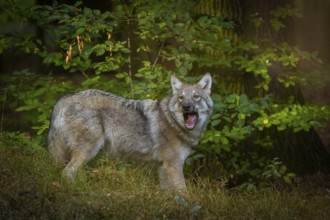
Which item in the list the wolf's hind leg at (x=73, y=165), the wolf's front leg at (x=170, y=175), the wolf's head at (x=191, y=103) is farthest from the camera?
the wolf's head at (x=191, y=103)

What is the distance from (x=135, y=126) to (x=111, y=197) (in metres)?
1.62

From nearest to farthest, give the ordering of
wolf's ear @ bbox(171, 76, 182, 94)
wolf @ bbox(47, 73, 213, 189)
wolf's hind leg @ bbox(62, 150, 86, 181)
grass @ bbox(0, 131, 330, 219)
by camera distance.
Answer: grass @ bbox(0, 131, 330, 219) < wolf's hind leg @ bbox(62, 150, 86, 181) < wolf @ bbox(47, 73, 213, 189) < wolf's ear @ bbox(171, 76, 182, 94)

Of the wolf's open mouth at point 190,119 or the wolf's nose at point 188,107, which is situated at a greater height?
the wolf's nose at point 188,107

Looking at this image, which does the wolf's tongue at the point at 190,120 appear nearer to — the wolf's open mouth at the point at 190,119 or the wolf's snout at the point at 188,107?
the wolf's open mouth at the point at 190,119

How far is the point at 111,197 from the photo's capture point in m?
5.54

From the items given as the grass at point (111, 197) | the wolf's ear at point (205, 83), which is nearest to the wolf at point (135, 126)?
the wolf's ear at point (205, 83)

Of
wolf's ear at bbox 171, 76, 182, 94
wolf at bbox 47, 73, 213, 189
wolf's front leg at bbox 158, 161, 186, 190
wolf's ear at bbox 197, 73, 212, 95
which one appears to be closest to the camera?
wolf at bbox 47, 73, 213, 189

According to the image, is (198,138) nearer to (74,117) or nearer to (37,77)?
(74,117)

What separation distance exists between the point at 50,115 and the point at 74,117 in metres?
0.40

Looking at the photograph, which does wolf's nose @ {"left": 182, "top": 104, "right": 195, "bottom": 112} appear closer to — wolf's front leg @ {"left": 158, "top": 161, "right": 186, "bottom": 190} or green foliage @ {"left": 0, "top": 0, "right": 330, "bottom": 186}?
green foliage @ {"left": 0, "top": 0, "right": 330, "bottom": 186}

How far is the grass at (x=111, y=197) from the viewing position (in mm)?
5156

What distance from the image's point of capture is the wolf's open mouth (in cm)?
680

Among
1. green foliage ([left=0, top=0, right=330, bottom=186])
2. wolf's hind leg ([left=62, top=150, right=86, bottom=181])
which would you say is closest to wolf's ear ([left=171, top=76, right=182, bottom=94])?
green foliage ([left=0, top=0, right=330, bottom=186])

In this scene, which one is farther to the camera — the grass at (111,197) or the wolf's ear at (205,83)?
the wolf's ear at (205,83)
